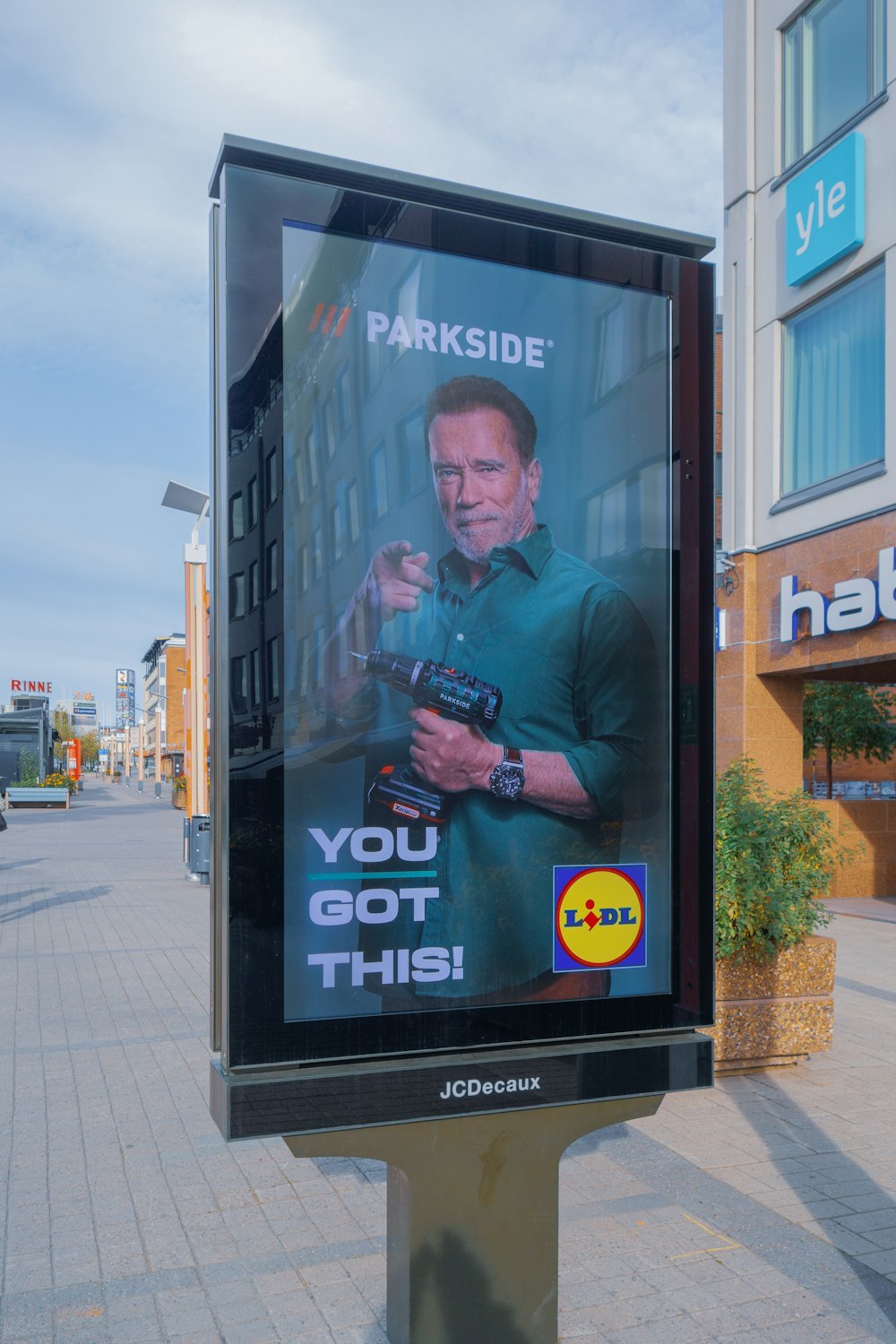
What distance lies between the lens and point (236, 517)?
2.77 m

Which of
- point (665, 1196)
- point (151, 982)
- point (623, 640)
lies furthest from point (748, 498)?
point (623, 640)

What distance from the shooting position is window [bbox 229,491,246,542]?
276 cm

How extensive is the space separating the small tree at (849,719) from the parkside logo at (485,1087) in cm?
1690

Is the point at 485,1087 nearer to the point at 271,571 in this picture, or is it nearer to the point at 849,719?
the point at 271,571

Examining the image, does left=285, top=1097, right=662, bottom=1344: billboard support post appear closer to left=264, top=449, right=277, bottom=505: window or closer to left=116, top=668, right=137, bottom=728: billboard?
left=264, top=449, right=277, bottom=505: window

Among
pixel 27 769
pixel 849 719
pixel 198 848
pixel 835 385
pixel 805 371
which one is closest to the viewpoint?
pixel 835 385

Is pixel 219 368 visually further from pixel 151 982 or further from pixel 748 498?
pixel 748 498

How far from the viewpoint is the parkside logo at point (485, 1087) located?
9.43 feet

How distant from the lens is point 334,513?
2.79 m

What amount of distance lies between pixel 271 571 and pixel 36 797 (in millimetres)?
46083

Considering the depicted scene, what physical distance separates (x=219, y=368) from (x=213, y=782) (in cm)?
99

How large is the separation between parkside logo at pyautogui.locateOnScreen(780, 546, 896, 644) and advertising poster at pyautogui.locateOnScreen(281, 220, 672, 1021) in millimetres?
9852

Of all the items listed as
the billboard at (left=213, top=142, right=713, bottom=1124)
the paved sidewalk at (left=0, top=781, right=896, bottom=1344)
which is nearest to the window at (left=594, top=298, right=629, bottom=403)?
the billboard at (left=213, top=142, right=713, bottom=1124)

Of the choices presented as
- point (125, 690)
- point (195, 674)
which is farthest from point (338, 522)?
point (125, 690)
